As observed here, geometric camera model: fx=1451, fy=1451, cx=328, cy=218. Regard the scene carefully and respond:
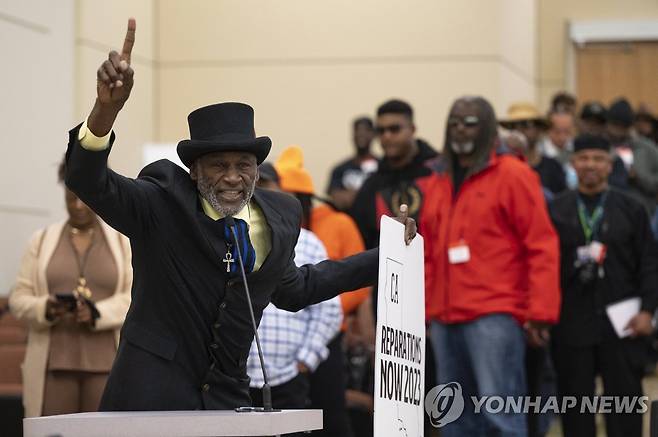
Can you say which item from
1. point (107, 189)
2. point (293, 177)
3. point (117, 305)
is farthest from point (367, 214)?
point (107, 189)

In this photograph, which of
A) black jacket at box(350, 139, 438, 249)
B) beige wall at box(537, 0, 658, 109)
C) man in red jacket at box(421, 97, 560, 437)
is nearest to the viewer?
man in red jacket at box(421, 97, 560, 437)

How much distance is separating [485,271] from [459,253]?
0.58ft

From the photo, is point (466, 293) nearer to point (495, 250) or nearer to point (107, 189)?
point (495, 250)

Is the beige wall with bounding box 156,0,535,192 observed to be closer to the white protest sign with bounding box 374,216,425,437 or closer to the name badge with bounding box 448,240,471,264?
the name badge with bounding box 448,240,471,264

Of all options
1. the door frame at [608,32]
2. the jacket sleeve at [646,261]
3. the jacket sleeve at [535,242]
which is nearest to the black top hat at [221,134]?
the jacket sleeve at [535,242]

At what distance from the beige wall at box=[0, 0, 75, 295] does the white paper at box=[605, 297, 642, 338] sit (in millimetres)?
4384

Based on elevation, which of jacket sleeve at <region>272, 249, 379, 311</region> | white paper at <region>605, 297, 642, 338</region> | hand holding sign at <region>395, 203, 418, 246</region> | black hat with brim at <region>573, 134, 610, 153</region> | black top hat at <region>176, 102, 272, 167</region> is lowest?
white paper at <region>605, 297, 642, 338</region>

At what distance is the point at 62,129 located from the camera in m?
11.2

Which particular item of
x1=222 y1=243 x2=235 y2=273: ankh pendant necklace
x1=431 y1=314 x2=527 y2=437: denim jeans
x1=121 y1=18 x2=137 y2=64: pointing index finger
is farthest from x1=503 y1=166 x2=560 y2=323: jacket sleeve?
x1=121 y1=18 x2=137 y2=64: pointing index finger

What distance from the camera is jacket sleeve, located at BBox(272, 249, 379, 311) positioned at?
5.47m

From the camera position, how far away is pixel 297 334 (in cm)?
760

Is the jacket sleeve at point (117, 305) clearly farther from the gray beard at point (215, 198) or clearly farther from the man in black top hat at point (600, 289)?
the gray beard at point (215, 198)

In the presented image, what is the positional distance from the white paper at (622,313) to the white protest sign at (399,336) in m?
3.33

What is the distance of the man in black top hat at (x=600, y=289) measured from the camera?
8.58m
